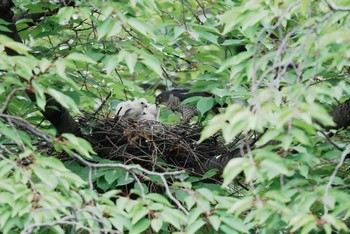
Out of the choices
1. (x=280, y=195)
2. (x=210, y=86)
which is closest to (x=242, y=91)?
(x=210, y=86)

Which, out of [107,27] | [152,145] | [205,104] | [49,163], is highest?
[107,27]

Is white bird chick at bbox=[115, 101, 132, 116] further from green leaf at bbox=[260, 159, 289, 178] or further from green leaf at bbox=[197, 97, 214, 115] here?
green leaf at bbox=[260, 159, 289, 178]

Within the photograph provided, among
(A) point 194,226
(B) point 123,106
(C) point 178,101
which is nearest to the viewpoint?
(A) point 194,226

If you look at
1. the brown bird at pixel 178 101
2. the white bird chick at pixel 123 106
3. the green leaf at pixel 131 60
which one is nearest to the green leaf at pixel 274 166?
the green leaf at pixel 131 60

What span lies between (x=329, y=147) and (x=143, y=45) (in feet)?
4.28

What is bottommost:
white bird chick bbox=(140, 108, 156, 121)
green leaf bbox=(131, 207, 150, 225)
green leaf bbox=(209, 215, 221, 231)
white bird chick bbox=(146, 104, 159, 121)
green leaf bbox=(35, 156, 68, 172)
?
white bird chick bbox=(146, 104, 159, 121)

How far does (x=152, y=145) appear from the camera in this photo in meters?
5.33

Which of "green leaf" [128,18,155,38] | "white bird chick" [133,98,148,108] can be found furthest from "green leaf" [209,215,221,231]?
"white bird chick" [133,98,148,108]

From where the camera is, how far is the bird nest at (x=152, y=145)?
5297 mm

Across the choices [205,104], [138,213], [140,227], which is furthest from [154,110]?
[138,213]

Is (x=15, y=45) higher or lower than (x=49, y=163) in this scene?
higher

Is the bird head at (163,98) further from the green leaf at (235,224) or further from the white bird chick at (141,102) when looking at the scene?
the green leaf at (235,224)

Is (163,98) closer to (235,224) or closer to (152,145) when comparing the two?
(152,145)

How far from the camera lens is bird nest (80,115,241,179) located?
5297mm
